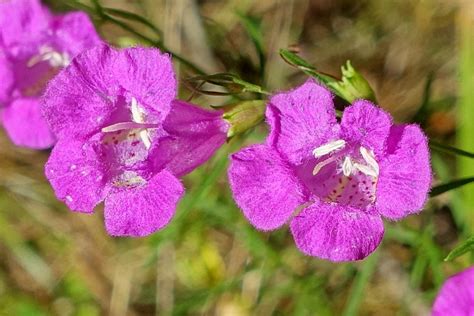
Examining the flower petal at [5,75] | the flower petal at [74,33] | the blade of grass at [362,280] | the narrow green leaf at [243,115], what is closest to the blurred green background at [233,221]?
the blade of grass at [362,280]

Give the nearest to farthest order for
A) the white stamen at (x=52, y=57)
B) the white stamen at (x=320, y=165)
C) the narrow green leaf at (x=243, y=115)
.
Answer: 1. the white stamen at (x=320, y=165)
2. the narrow green leaf at (x=243, y=115)
3. the white stamen at (x=52, y=57)

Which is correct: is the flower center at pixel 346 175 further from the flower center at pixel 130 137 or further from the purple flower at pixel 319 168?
the flower center at pixel 130 137

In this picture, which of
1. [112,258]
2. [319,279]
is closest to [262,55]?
[319,279]

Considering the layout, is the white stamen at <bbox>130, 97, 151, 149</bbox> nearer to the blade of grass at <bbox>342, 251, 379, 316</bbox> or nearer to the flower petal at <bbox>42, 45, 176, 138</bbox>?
the flower petal at <bbox>42, 45, 176, 138</bbox>

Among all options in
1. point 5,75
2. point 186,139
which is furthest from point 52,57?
point 186,139

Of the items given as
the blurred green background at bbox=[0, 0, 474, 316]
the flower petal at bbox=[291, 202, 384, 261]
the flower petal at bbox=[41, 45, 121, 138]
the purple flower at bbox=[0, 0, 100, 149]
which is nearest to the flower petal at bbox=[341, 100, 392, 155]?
the flower petal at bbox=[291, 202, 384, 261]

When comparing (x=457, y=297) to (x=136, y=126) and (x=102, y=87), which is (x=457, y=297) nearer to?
(x=136, y=126)
